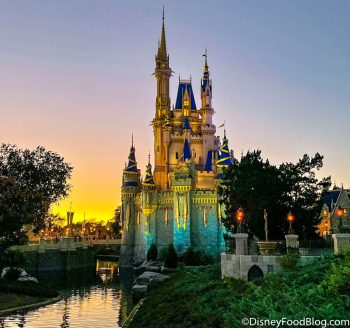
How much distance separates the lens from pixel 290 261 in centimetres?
2095

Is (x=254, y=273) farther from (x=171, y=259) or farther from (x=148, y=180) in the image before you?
(x=148, y=180)

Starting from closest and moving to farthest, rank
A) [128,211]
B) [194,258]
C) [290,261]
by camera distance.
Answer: [290,261] → [194,258] → [128,211]

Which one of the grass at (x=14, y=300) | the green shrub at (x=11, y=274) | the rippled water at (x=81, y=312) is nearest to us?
the rippled water at (x=81, y=312)

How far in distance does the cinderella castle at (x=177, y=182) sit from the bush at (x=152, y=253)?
1566mm

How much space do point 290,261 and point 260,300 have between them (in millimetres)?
5617

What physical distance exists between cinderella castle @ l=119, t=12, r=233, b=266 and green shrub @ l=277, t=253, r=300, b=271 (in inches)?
1512

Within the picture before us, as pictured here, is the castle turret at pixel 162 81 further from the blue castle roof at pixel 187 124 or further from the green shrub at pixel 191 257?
the green shrub at pixel 191 257

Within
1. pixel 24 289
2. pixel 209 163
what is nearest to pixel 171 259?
pixel 209 163

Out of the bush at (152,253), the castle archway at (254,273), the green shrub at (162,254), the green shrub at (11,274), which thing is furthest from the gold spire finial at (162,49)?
the castle archway at (254,273)

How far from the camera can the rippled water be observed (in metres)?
22.8

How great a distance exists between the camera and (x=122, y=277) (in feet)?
174

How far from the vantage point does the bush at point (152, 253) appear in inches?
2336

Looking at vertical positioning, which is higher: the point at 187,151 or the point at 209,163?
the point at 187,151

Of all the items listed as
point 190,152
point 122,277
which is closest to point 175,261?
point 122,277
